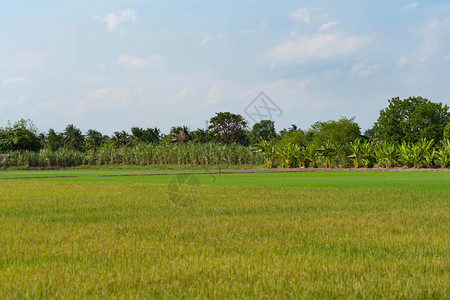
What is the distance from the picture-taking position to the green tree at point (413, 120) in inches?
→ 1869

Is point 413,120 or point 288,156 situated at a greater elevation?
point 413,120

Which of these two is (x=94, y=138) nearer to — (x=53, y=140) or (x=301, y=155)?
(x=53, y=140)

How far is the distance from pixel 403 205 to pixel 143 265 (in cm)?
708

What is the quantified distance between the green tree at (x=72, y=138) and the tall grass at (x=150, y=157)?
32.6 metres

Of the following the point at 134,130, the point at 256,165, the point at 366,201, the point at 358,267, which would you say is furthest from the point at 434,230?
the point at 134,130

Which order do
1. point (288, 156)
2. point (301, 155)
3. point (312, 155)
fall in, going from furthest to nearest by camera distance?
point (288, 156)
point (301, 155)
point (312, 155)

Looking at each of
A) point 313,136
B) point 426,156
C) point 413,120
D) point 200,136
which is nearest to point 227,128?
point 200,136

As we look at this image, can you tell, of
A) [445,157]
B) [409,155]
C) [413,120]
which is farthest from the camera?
[413,120]

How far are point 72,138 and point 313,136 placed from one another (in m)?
54.2

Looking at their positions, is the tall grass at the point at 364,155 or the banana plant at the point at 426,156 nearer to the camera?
the banana plant at the point at 426,156

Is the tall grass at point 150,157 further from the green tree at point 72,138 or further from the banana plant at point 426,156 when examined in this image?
the green tree at point 72,138

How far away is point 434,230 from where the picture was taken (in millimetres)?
6336

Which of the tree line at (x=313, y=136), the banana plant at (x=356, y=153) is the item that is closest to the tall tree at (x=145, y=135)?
the tree line at (x=313, y=136)

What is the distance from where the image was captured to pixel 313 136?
60.7 metres
